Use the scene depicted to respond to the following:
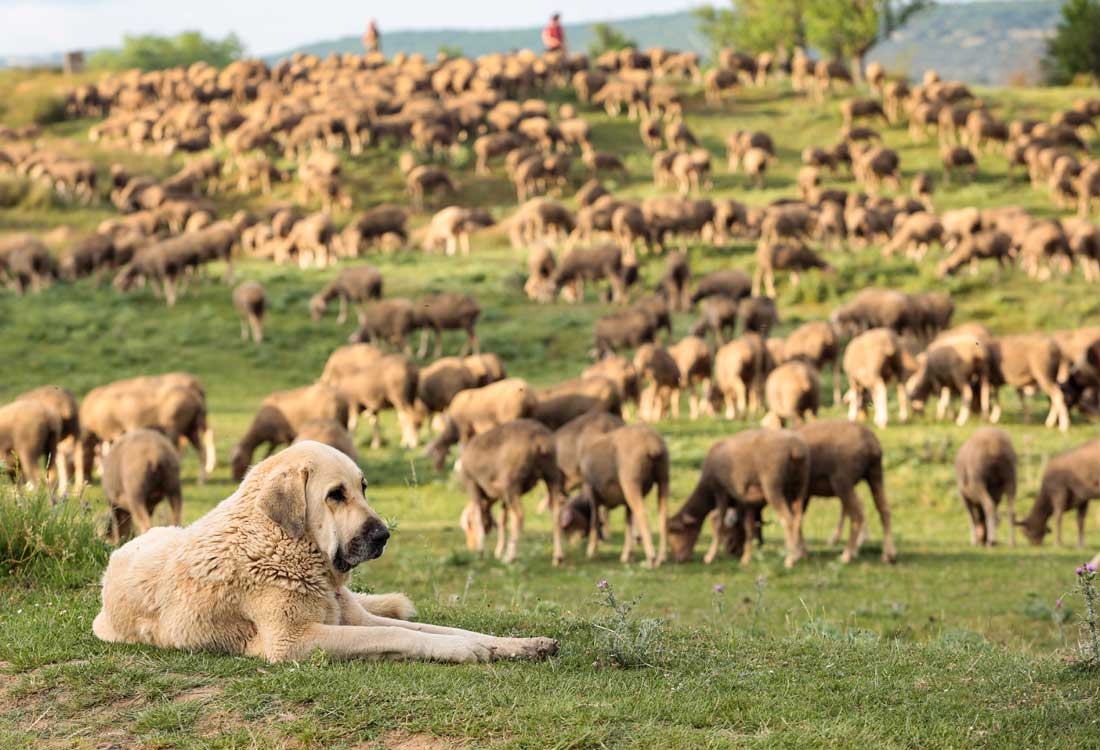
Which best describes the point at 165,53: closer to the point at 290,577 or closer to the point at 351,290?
the point at 351,290

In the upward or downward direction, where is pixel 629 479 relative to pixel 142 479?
downward

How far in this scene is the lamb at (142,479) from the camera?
17.3 metres

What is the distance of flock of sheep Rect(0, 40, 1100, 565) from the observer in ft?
60.7

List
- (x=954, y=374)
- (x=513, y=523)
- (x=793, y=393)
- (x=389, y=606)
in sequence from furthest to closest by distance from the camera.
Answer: (x=954, y=374), (x=793, y=393), (x=513, y=523), (x=389, y=606)

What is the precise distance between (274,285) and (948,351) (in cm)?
2089

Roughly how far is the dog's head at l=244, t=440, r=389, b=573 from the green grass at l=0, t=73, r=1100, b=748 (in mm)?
629

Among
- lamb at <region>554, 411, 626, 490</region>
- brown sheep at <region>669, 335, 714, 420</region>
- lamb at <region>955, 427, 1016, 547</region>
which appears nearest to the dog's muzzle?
lamb at <region>554, 411, 626, 490</region>

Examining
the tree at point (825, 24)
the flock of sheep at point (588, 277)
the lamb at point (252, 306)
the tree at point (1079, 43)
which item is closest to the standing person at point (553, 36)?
the flock of sheep at point (588, 277)

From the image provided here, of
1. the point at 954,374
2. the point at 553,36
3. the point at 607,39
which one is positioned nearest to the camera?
the point at 954,374

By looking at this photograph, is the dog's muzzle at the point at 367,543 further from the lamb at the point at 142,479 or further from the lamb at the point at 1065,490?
the lamb at the point at 1065,490

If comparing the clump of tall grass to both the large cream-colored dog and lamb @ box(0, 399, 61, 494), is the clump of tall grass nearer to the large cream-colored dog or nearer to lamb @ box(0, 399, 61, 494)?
the large cream-colored dog

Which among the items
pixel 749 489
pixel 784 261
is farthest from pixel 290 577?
pixel 784 261

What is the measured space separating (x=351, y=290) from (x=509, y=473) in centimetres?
1894

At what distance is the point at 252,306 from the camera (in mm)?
34219
